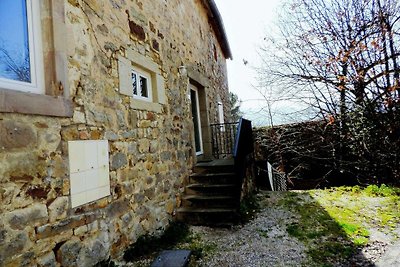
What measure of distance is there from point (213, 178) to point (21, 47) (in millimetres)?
3759

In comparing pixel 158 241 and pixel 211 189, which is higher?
pixel 211 189

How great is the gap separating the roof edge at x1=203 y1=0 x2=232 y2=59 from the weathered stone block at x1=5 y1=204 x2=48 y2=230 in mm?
7233

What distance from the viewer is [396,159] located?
6.80m

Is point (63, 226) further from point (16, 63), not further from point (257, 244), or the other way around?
point (257, 244)

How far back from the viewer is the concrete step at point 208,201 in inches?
182

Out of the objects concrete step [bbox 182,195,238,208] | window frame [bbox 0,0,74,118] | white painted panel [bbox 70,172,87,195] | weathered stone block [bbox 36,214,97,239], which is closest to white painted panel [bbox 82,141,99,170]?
white painted panel [bbox 70,172,87,195]

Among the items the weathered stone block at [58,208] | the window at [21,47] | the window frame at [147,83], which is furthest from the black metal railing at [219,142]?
the window at [21,47]

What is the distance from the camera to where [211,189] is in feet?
16.5

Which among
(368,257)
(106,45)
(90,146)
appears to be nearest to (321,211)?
(368,257)

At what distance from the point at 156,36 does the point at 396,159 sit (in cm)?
636

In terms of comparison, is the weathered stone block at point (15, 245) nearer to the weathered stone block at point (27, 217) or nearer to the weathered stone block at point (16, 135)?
the weathered stone block at point (27, 217)

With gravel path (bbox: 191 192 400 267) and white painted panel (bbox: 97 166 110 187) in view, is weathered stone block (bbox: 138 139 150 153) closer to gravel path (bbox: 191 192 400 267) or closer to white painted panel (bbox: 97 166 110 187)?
white painted panel (bbox: 97 166 110 187)

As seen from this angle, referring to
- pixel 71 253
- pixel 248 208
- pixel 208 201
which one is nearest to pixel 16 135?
pixel 71 253

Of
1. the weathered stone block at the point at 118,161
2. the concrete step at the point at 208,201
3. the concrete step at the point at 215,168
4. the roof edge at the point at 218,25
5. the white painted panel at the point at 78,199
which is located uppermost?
the roof edge at the point at 218,25
